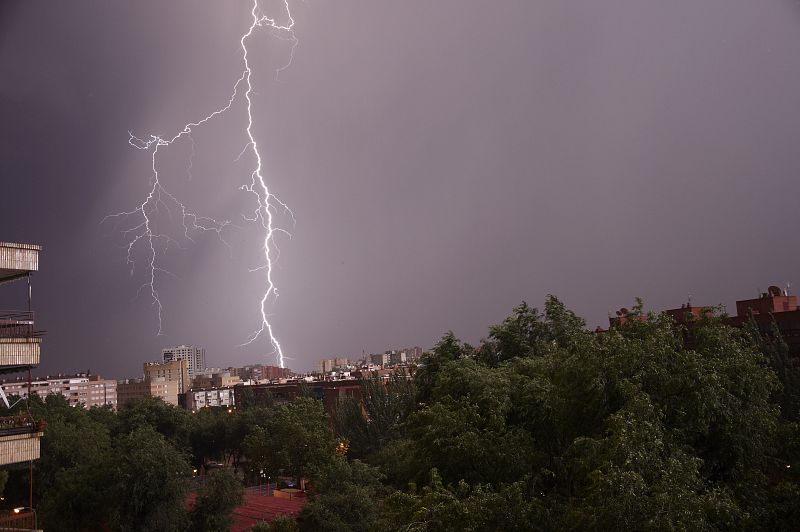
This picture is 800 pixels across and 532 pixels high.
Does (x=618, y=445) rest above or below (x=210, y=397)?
above

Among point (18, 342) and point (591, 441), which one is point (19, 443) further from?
point (591, 441)

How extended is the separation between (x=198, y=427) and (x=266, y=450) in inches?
441

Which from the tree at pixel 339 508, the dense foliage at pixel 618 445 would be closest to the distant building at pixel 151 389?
the tree at pixel 339 508

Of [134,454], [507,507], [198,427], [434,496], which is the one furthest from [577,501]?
[198,427]

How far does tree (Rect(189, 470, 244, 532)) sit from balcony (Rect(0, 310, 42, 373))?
920 cm

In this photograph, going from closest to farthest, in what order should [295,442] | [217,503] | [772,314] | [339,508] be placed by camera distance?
1. [339,508]
2. [217,503]
3. [772,314]
4. [295,442]

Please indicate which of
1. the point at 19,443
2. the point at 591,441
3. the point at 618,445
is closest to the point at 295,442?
the point at 19,443

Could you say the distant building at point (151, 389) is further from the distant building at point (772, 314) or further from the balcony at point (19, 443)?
the balcony at point (19, 443)

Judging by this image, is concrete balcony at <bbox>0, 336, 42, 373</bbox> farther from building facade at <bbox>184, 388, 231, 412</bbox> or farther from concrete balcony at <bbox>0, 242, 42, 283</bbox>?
building facade at <bbox>184, 388, 231, 412</bbox>

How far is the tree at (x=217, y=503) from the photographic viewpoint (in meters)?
20.7

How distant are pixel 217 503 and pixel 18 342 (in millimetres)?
10539

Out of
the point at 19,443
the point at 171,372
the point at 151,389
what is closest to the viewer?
the point at 19,443

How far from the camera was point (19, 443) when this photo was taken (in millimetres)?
12492

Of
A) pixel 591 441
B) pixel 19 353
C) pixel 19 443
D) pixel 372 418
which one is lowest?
pixel 372 418
